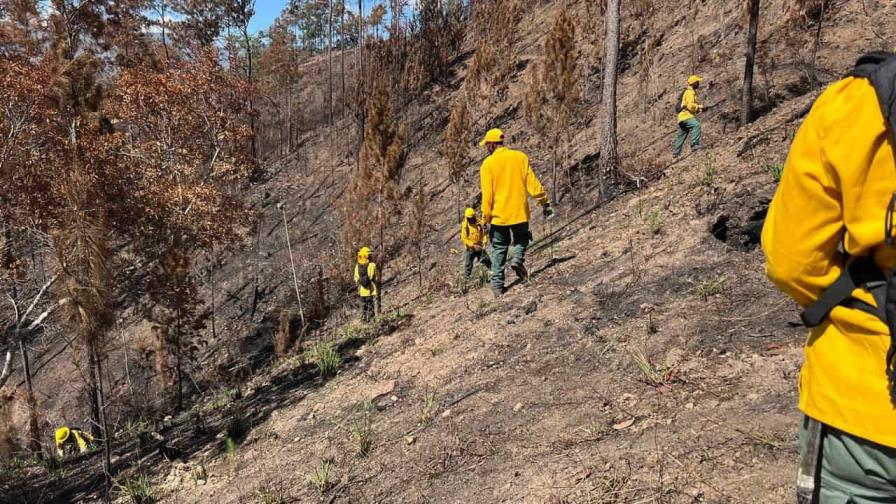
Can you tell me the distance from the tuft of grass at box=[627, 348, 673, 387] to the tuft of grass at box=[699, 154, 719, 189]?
359 cm

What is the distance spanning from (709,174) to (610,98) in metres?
3.32

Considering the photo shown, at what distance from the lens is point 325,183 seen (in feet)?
85.6

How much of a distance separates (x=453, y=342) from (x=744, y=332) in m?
2.92

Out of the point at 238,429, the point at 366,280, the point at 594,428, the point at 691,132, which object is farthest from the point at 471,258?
the point at 594,428

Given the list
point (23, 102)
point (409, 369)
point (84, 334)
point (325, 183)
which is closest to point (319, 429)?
point (409, 369)

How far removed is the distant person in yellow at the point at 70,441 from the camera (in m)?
11.4

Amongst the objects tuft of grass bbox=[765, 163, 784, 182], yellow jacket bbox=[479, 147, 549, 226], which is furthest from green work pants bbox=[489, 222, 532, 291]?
tuft of grass bbox=[765, 163, 784, 182]

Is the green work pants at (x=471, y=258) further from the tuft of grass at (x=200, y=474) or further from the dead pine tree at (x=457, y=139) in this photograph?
the dead pine tree at (x=457, y=139)

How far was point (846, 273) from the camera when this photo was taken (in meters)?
1.29

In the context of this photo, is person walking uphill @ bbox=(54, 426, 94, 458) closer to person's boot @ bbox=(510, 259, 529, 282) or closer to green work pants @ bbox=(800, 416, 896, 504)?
person's boot @ bbox=(510, 259, 529, 282)

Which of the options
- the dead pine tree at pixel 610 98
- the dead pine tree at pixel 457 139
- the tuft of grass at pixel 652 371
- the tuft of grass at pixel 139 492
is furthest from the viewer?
the dead pine tree at pixel 457 139

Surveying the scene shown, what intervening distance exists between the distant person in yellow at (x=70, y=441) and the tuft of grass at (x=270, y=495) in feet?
29.8

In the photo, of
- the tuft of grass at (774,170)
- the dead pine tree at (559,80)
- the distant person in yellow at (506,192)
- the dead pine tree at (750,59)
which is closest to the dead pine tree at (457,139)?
the dead pine tree at (559,80)

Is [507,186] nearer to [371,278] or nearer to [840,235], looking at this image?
[840,235]
